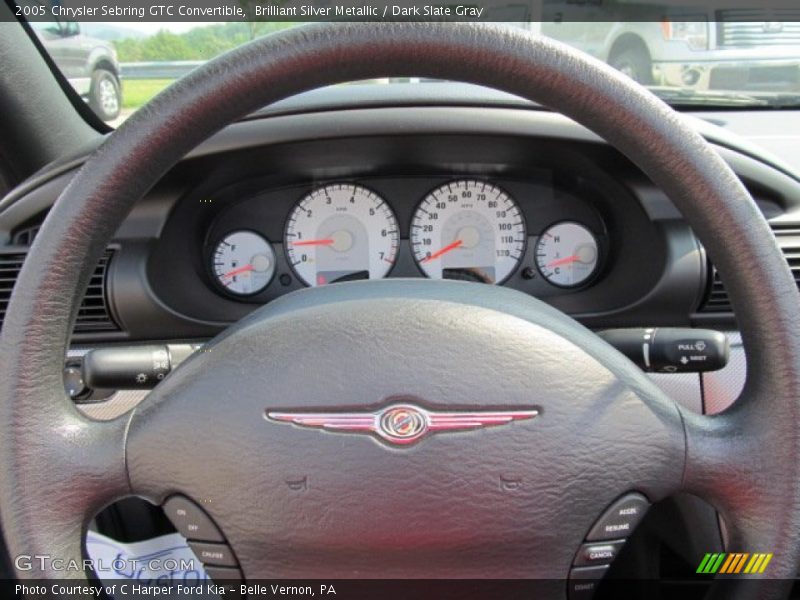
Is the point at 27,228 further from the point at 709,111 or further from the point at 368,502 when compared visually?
the point at 709,111

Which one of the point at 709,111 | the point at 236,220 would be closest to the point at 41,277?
the point at 236,220

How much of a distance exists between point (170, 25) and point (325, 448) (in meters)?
1.42

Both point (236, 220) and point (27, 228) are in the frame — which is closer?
point (27, 228)

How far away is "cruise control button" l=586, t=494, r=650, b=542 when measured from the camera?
1008mm

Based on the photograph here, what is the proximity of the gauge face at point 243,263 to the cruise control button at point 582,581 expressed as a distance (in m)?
1.22

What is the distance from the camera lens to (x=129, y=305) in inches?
68.6

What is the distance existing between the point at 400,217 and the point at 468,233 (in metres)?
0.17

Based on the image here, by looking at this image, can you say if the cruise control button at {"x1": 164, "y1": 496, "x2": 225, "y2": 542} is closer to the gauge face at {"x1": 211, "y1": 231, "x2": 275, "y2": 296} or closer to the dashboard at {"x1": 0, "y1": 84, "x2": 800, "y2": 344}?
the dashboard at {"x1": 0, "y1": 84, "x2": 800, "y2": 344}

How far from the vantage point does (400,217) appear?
2090 millimetres

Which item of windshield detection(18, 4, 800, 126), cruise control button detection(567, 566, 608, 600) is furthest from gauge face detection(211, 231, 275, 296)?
cruise control button detection(567, 566, 608, 600)

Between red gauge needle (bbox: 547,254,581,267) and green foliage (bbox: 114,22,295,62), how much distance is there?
0.89 m

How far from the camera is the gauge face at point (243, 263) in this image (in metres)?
2.03

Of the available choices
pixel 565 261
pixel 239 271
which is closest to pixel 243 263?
pixel 239 271

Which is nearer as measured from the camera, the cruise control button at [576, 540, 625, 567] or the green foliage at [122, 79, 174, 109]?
the cruise control button at [576, 540, 625, 567]
